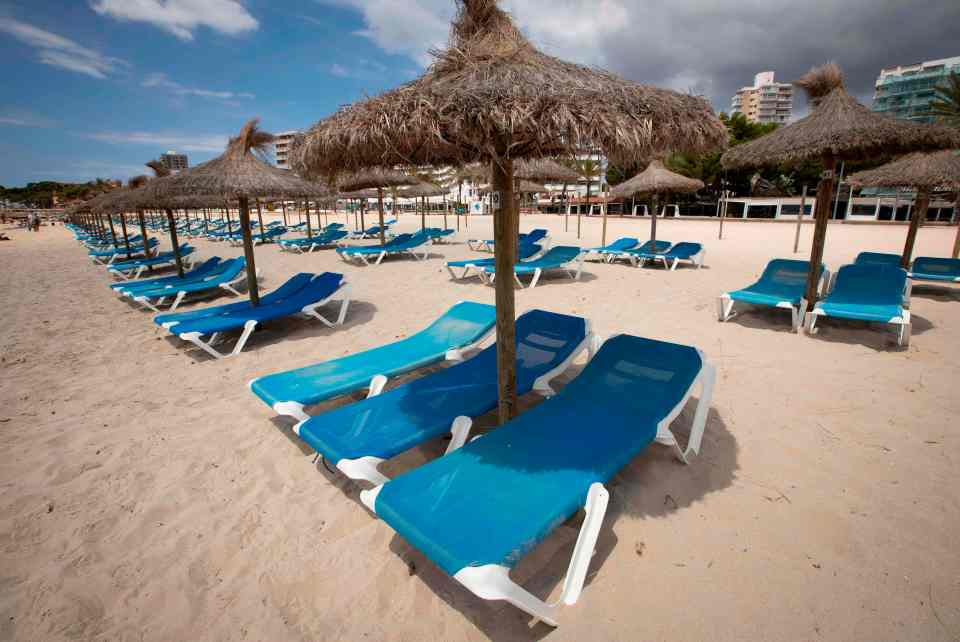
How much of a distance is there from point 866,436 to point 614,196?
9.50 meters

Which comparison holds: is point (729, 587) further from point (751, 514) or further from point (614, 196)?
point (614, 196)

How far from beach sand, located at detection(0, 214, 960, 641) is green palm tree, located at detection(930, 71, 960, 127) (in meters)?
25.9

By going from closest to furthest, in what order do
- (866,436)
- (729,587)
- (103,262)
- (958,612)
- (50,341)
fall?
(958,612) < (729,587) < (866,436) < (50,341) < (103,262)

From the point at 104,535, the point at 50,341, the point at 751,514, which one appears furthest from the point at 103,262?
the point at 751,514

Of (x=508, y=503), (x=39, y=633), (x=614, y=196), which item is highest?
(x=614, y=196)

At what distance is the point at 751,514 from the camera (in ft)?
7.59

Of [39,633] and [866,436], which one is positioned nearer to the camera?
[39,633]

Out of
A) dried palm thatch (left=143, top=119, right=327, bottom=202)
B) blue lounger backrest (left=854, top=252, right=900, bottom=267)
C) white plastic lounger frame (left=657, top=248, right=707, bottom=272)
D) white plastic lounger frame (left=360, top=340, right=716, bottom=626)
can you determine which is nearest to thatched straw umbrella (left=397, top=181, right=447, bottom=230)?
white plastic lounger frame (left=657, top=248, right=707, bottom=272)

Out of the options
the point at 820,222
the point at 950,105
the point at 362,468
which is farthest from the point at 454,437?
the point at 950,105

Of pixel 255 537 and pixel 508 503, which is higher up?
pixel 508 503

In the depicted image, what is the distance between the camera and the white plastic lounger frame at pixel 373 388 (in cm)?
293

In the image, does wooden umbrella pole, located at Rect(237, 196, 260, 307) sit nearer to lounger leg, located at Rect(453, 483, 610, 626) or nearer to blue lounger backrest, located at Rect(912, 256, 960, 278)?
lounger leg, located at Rect(453, 483, 610, 626)

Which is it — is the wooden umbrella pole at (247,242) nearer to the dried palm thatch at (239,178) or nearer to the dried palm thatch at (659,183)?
the dried palm thatch at (239,178)

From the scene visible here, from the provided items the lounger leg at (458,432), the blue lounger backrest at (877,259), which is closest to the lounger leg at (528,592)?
the lounger leg at (458,432)
